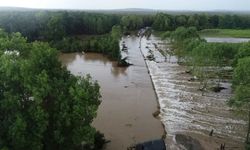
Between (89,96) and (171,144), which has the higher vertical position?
(89,96)

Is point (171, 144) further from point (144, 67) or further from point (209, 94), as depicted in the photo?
point (144, 67)

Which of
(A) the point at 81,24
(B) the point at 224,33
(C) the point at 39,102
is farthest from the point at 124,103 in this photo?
(B) the point at 224,33

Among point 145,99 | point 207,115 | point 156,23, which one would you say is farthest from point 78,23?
point 207,115

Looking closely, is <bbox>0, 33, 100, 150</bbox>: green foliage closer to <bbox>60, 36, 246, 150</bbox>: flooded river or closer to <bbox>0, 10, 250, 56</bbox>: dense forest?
<bbox>60, 36, 246, 150</bbox>: flooded river

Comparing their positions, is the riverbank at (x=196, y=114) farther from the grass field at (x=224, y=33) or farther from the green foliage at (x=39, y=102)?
the grass field at (x=224, y=33)

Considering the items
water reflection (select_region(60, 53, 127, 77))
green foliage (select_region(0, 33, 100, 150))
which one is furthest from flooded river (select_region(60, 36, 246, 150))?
green foliage (select_region(0, 33, 100, 150))

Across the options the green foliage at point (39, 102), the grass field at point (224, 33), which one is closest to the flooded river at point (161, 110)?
the green foliage at point (39, 102)

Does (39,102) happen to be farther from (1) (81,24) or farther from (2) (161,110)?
(1) (81,24)
